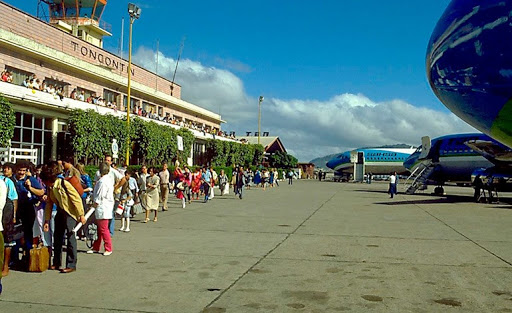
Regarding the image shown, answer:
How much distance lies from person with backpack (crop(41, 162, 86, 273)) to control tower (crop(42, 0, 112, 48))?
43.5 metres

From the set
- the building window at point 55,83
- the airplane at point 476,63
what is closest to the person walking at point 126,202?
the airplane at point 476,63

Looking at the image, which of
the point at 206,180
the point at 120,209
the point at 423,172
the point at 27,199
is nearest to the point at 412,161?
the point at 423,172

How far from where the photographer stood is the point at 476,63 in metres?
2.84

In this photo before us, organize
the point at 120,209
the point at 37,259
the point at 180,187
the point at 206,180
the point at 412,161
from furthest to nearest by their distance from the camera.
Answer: the point at 412,161, the point at 206,180, the point at 180,187, the point at 120,209, the point at 37,259

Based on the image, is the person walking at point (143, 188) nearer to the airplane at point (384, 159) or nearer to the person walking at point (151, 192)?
the person walking at point (151, 192)

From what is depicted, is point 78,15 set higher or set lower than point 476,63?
higher

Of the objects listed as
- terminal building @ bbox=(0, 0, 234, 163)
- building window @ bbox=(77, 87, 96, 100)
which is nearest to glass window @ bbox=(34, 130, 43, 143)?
terminal building @ bbox=(0, 0, 234, 163)

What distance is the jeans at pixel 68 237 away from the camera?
7676mm

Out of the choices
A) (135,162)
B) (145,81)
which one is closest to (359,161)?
(145,81)

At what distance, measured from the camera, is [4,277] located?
7.23 metres

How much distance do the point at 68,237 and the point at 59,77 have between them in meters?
28.3

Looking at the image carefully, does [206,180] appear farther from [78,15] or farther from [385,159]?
[385,159]

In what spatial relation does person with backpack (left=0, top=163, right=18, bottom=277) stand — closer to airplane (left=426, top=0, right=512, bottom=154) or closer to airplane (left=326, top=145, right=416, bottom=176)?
airplane (left=426, top=0, right=512, bottom=154)

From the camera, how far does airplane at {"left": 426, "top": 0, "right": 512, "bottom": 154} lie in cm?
273
